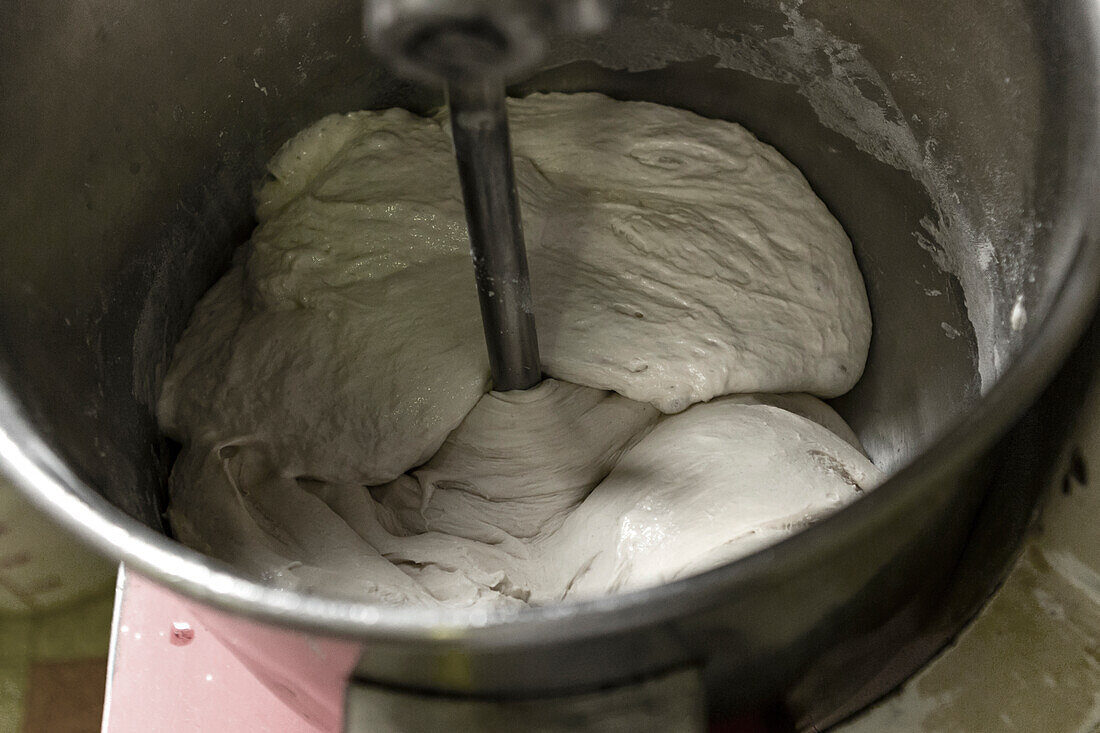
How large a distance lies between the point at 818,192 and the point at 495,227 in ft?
1.64

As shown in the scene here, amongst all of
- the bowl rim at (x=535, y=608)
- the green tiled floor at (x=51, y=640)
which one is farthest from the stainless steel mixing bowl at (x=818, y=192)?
the green tiled floor at (x=51, y=640)

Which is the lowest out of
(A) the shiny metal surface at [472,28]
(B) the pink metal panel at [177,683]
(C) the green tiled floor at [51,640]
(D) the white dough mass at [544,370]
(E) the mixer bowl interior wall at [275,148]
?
(C) the green tiled floor at [51,640]

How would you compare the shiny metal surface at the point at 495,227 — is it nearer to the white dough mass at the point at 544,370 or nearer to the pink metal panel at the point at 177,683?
the white dough mass at the point at 544,370

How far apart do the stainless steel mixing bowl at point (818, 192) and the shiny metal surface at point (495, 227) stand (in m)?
0.33

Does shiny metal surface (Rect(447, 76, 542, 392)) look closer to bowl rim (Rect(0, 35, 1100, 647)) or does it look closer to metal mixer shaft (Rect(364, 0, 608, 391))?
metal mixer shaft (Rect(364, 0, 608, 391))

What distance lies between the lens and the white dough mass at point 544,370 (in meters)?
0.84

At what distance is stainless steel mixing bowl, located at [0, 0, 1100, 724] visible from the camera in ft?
1.63

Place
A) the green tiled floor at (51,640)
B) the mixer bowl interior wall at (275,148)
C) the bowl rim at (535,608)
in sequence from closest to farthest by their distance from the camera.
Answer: the bowl rim at (535,608) < the mixer bowl interior wall at (275,148) < the green tiled floor at (51,640)

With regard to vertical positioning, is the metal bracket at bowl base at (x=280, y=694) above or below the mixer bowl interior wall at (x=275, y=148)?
below

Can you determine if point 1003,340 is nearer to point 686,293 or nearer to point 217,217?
point 686,293

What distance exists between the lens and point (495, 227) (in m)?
0.76

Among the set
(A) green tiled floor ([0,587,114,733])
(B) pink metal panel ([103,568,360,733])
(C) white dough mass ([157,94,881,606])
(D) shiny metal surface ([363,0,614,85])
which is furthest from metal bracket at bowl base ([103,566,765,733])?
(A) green tiled floor ([0,587,114,733])

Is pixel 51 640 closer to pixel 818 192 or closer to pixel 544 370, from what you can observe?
pixel 544 370

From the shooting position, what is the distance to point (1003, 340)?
777 mm
